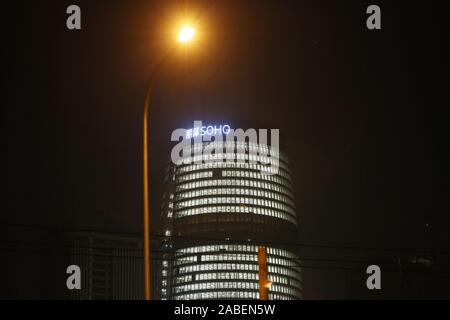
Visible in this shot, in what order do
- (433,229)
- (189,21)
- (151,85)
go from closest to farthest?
(189,21) < (151,85) < (433,229)

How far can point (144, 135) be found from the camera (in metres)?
42.3

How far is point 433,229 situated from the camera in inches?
6122
